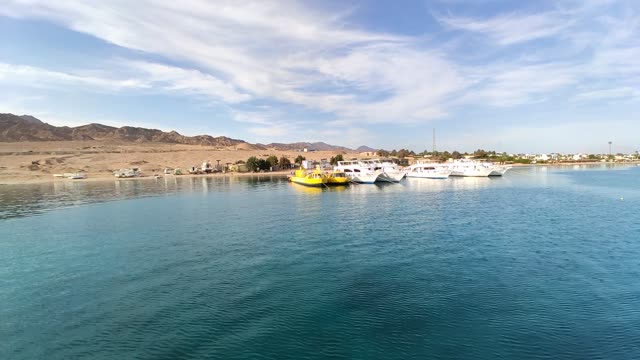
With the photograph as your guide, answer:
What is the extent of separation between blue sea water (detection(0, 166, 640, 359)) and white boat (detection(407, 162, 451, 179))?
65583 millimetres

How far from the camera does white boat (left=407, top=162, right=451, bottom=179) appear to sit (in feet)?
340

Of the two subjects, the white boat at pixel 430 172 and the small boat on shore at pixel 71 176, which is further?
the small boat on shore at pixel 71 176

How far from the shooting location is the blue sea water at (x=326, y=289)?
13961 mm

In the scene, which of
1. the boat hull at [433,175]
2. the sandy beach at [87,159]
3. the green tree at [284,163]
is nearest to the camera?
the boat hull at [433,175]

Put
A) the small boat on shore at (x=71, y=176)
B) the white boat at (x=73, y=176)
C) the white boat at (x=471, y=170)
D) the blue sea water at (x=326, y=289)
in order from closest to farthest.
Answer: the blue sea water at (x=326, y=289) → the white boat at (x=471, y=170) → the white boat at (x=73, y=176) → the small boat on shore at (x=71, y=176)

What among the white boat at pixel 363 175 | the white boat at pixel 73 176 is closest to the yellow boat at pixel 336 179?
the white boat at pixel 363 175

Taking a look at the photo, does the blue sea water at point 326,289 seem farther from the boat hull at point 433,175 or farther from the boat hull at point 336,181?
the boat hull at point 433,175

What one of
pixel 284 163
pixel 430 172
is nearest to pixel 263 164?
pixel 284 163

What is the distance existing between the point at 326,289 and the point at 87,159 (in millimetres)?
153377

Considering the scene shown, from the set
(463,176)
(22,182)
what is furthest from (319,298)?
(22,182)

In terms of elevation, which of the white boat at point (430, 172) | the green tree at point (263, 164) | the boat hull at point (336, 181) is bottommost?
the boat hull at point (336, 181)

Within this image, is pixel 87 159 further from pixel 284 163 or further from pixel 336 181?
pixel 336 181

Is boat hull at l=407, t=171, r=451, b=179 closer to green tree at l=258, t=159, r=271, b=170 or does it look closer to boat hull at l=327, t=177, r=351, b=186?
boat hull at l=327, t=177, r=351, b=186

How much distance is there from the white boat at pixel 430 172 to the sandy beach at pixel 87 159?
168 feet
